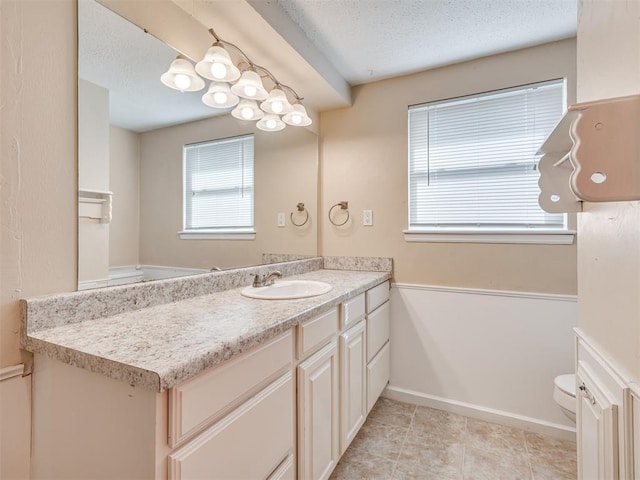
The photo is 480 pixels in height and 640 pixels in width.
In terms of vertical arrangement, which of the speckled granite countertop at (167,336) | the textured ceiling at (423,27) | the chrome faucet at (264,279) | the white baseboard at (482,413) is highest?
the textured ceiling at (423,27)

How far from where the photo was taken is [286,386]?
3.66 ft

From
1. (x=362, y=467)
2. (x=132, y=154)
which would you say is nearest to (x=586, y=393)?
(x=362, y=467)

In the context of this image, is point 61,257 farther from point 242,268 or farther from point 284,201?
point 284,201

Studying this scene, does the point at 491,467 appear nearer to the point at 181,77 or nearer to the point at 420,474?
the point at 420,474

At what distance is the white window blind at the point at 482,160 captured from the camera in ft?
6.32

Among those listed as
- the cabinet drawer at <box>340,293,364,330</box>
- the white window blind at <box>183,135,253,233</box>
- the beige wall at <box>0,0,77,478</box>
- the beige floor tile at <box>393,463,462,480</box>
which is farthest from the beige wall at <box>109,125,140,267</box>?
the beige floor tile at <box>393,463,462,480</box>

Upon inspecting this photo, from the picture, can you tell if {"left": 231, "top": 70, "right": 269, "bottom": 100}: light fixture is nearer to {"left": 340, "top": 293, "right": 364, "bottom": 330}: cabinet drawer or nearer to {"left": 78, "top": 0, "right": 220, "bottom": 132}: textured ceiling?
{"left": 78, "top": 0, "right": 220, "bottom": 132}: textured ceiling

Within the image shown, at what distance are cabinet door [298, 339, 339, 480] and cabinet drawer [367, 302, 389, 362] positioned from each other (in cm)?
46

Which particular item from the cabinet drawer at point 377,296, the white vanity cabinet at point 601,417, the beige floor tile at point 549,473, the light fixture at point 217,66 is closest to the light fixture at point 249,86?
the light fixture at point 217,66

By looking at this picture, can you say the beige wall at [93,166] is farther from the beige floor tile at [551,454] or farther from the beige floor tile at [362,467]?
the beige floor tile at [551,454]

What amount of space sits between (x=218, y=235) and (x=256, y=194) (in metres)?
0.39

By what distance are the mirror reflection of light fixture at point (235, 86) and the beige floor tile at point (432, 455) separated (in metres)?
2.01

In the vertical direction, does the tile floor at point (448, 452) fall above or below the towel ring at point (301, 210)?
below

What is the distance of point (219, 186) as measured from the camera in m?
1.78
